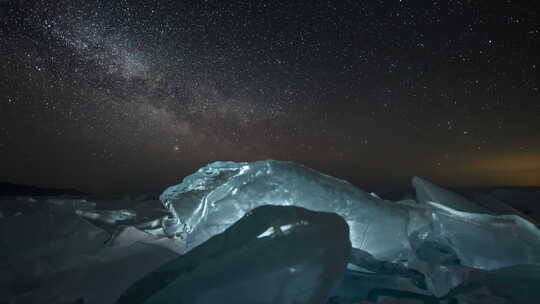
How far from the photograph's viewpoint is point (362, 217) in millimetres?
2051

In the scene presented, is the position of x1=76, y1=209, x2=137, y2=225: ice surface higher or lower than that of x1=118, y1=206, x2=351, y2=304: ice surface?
lower

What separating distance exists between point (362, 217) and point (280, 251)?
1.02 metres

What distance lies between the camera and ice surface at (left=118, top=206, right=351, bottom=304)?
1108 mm

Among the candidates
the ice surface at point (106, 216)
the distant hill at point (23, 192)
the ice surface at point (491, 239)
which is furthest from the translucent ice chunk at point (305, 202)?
the distant hill at point (23, 192)

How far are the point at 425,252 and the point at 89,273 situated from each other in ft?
7.69

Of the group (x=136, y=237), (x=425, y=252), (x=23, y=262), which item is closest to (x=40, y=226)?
(x=23, y=262)

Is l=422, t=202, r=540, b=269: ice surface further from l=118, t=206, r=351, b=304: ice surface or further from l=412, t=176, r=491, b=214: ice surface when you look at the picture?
l=118, t=206, r=351, b=304: ice surface

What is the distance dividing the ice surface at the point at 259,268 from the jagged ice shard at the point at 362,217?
628 mm

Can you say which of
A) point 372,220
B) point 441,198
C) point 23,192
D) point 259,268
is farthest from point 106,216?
point 23,192

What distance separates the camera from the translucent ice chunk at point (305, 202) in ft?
6.69

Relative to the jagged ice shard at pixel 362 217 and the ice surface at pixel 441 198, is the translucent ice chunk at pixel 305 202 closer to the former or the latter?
the jagged ice shard at pixel 362 217

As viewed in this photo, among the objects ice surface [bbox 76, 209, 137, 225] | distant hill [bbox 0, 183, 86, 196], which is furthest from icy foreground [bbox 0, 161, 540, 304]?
distant hill [bbox 0, 183, 86, 196]

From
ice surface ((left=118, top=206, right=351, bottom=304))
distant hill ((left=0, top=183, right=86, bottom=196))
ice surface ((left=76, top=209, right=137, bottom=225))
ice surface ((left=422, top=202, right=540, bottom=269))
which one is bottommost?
distant hill ((left=0, top=183, right=86, bottom=196))

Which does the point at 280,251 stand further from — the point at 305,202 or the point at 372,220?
the point at 372,220
